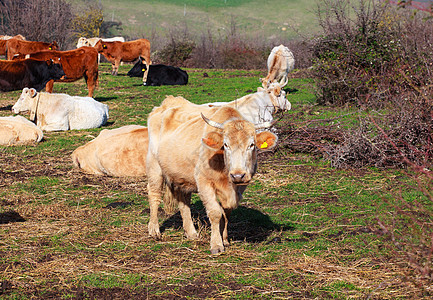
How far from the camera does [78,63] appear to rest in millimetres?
16047

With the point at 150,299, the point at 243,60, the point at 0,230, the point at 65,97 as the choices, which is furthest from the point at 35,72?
the point at 243,60

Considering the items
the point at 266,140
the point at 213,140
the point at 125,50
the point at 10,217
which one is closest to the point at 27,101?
the point at 10,217

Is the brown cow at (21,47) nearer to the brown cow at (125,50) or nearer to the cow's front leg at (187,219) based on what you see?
the brown cow at (125,50)

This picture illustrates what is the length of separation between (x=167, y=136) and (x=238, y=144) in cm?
115

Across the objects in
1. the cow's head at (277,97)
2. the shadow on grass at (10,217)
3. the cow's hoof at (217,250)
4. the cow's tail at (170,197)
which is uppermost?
the cow's head at (277,97)

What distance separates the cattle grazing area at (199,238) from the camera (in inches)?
162

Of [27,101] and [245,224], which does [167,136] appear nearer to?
[245,224]

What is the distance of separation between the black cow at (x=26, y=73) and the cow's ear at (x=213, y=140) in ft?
37.2

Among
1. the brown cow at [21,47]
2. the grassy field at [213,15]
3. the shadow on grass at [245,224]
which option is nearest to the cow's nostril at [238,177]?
the shadow on grass at [245,224]

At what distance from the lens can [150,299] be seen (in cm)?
393

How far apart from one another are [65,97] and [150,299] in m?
8.95

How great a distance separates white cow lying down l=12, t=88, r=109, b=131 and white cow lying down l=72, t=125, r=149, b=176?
3.51 meters

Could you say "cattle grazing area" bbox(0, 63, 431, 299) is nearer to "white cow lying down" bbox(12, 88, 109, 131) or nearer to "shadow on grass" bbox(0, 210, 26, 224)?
"shadow on grass" bbox(0, 210, 26, 224)

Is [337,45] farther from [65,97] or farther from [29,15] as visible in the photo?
[29,15]
